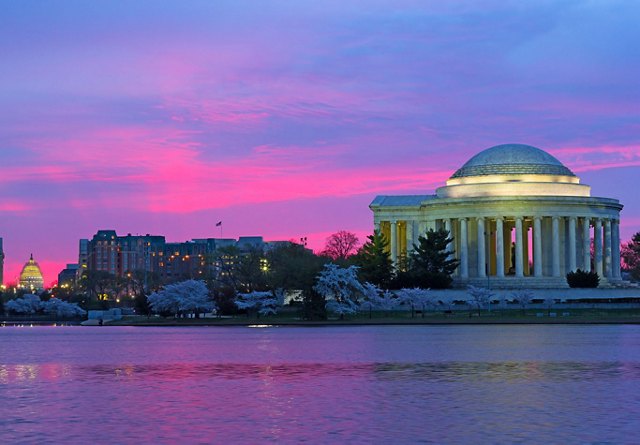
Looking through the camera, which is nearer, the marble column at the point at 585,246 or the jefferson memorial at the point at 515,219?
the jefferson memorial at the point at 515,219

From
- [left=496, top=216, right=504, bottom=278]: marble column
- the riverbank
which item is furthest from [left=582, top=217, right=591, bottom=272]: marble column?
the riverbank

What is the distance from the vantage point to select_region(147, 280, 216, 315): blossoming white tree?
5256 inches

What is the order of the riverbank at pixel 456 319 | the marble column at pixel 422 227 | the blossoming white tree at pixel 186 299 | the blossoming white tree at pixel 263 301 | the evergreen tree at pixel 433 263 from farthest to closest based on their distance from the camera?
the marble column at pixel 422 227 < the evergreen tree at pixel 433 263 < the blossoming white tree at pixel 186 299 < the blossoming white tree at pixel 263 301 < the riverbank at pixel 456 319

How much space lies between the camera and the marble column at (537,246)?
14375 centimetres

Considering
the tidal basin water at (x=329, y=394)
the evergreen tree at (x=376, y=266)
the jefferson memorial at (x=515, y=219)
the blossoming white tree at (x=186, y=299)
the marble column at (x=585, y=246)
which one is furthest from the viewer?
the marble column at (x=585, y=246)

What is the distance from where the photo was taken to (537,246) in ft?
473

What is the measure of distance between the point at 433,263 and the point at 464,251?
9.80 meters

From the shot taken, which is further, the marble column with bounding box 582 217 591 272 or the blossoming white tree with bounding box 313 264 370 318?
the marble column with bounding box 582 217 591 272

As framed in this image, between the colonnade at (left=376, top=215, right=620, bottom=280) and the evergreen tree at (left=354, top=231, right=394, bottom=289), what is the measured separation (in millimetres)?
8773

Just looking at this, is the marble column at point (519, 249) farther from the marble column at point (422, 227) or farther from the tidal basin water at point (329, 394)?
the tidal basin water at point (329, 394)

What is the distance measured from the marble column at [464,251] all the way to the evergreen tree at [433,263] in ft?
17.8

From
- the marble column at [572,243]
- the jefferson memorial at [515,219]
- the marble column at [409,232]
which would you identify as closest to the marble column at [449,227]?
the jefferson memorial at [515,219]

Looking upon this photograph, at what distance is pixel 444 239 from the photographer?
452 feet

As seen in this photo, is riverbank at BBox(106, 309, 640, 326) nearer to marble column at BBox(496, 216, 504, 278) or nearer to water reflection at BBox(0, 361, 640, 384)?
marble column at BBox(496, 216, 504, 278)
